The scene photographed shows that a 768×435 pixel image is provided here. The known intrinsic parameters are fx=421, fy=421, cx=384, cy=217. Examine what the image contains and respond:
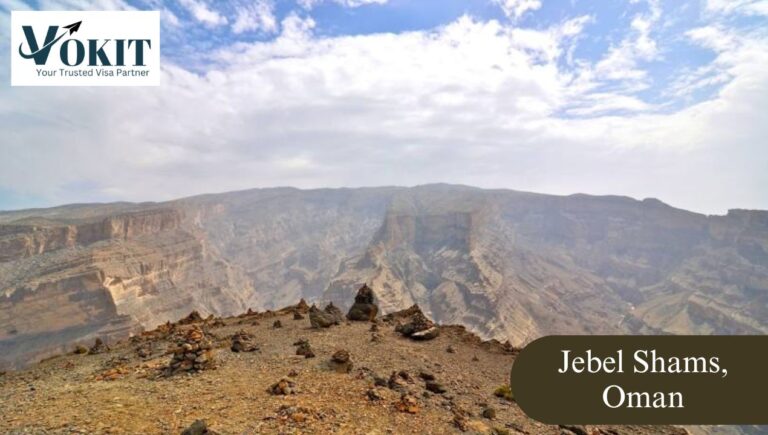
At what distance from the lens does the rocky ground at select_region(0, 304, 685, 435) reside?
1189 cm

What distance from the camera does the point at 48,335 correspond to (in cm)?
9656

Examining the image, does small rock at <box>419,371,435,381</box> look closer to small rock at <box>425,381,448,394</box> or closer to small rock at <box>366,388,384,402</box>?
small rock at <box>425,381,448,394</box>

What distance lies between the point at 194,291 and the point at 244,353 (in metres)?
163

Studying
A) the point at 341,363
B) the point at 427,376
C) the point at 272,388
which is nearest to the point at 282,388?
the point at 272,388

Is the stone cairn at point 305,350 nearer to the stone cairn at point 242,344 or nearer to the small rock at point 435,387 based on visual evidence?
the stone cairn at point 242,344

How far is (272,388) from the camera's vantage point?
1407cm

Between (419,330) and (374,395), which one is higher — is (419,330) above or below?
below

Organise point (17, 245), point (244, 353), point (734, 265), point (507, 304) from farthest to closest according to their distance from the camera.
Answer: point (734, 265) → point (507, 304) → point (17, 245) → point (244, 353)

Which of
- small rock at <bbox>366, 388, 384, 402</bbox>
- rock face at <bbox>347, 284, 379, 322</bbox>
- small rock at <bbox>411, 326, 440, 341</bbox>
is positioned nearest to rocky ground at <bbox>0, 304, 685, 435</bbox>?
small rock at <bbox>366, 388, 384, 402</bbox>

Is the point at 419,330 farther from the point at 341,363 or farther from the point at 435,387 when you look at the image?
the point at 341,363

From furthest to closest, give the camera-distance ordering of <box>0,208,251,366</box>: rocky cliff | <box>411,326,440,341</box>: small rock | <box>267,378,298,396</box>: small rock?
<box>0,208,251,366</box>: rocky cliff → <box>411,326,440,341</box>: small rock → <box>267,378,298,396</box>: small rock

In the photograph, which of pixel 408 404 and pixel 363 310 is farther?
pixel 363 310

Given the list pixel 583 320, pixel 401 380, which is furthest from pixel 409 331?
pixel 583 320

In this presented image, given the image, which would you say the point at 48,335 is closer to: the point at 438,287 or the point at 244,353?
the point at 244,353
